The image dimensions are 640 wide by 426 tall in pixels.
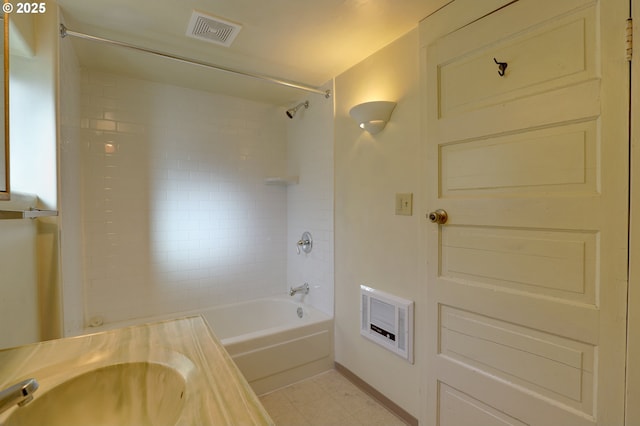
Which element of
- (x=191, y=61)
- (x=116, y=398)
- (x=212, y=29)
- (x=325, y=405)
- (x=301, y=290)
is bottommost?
(x=325, y=405)

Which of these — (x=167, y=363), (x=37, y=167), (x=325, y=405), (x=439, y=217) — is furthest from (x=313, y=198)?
(x=167, y=363)

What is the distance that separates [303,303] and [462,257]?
5.58ft

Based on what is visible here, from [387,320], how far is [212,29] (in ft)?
6.71

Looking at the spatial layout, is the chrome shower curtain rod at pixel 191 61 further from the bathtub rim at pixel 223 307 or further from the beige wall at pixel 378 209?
the bathtub rim at pixel 223 307

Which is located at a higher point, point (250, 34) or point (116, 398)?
point (250, 34)

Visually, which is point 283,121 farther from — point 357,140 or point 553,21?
point 553,21

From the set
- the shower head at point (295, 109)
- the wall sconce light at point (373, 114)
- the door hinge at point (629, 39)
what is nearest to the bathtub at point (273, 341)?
the wall sconce light at point (373, 114)

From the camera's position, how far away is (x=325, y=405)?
201 centimetres

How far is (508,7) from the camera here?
129 centimetres

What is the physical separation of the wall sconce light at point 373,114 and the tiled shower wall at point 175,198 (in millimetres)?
1266

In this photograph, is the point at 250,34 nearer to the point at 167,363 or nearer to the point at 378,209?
the point at 378,209

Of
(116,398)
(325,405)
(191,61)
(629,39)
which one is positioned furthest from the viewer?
(325,405)

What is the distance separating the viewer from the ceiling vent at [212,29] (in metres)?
1.64

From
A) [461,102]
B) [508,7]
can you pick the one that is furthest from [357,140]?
[508,7]
